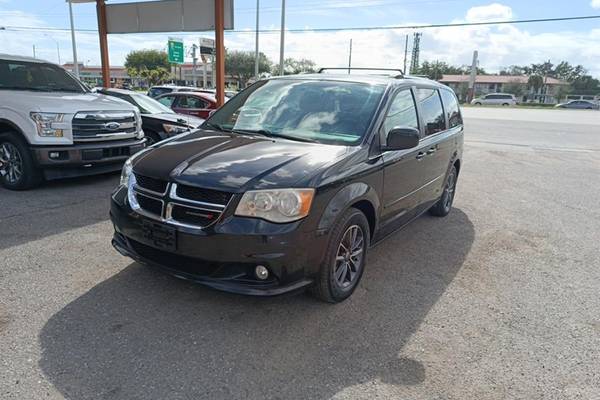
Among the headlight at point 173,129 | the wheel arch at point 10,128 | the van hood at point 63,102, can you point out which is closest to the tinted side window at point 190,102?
the headlight at point 173,129

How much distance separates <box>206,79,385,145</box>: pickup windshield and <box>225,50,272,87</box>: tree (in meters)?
69.5

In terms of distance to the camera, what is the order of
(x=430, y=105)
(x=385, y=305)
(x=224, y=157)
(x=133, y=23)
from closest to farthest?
(x=224, y=157) < (x=385, y=305) < (x=430, y=105) < (x=133, y=23)

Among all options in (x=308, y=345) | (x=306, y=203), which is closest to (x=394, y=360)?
(x=308, y=345)

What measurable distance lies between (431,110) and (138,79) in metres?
81.3

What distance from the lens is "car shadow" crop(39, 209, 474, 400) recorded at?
2.55 meters

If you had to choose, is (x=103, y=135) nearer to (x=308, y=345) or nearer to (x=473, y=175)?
(x=308, y=345)

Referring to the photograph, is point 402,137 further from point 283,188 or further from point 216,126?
point 216,126

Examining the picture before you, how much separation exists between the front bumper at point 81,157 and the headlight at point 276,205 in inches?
173

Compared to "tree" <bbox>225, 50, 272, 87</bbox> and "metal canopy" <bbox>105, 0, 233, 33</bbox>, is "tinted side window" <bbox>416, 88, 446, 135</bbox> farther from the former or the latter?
"tree" <bbox>225, 50, 272, 87</bbox>

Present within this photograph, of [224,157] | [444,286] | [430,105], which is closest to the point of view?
[224,157]

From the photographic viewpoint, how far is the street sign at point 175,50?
38.1 meters

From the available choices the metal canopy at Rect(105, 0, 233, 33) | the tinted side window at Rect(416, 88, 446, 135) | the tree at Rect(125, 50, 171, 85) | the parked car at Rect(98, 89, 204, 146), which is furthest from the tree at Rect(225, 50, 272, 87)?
the tinted side window at Rect(416, 88, 446, 135)

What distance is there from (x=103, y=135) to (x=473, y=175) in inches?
284

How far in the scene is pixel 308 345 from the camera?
2.98 meters
